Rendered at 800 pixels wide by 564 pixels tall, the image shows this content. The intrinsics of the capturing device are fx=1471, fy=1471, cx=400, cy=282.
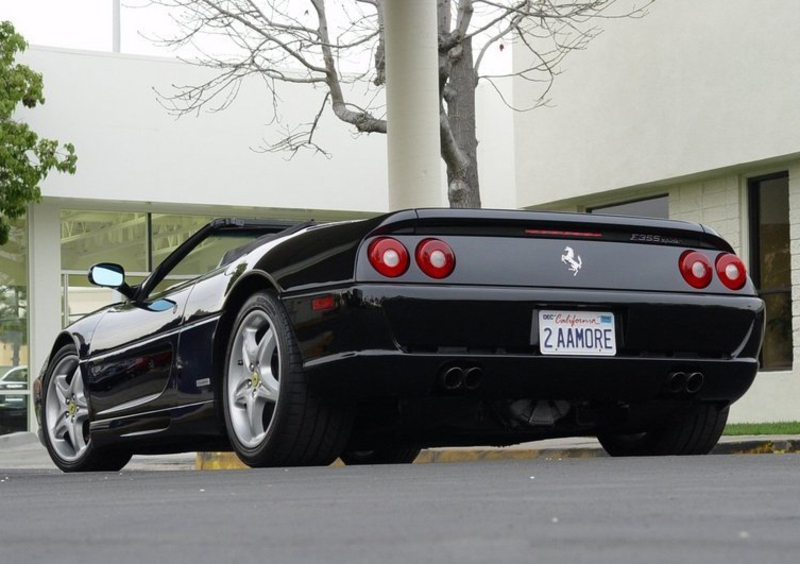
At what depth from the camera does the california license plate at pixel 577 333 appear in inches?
234

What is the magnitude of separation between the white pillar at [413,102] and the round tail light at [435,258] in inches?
265

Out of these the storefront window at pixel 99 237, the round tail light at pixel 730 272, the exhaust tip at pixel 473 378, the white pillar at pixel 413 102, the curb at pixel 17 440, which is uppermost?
the white pillar at pixel 413 102

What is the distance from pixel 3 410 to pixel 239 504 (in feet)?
63.3

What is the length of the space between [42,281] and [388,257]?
17931 mm

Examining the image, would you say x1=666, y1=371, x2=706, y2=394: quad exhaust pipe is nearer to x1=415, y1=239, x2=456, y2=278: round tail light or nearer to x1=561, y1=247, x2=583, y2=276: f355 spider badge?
x1=561, y1=247, x2=583, y2=276: f355 spider badge

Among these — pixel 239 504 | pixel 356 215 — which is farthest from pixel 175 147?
pixel 239 504

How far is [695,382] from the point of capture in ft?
20.7

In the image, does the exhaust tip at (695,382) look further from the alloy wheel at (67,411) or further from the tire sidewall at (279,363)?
the alloy wheel at (67,411)

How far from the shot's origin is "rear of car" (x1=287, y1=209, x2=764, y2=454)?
5727mm

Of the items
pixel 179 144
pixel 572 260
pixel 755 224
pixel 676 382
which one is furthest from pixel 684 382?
pixel 179 144

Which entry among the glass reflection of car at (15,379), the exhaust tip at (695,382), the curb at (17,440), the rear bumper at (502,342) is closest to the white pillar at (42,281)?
the glass reflection of car at (15,379)

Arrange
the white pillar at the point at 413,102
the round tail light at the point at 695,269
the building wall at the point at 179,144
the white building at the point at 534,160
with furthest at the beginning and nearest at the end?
the building wall at the point at 179,144
the white building at the point at 534,160
the white pillar at the point at 413,102
the round tail light at the point at 695,269

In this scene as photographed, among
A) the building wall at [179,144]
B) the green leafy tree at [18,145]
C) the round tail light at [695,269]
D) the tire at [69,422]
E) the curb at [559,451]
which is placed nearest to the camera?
the round tail light at [695,269]

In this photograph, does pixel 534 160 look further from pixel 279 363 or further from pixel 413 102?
pixel 279 363
